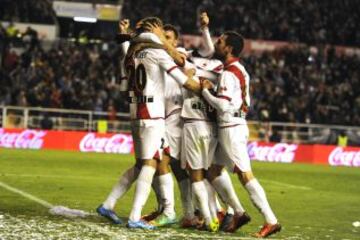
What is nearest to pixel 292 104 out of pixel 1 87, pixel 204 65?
pixel 1 87

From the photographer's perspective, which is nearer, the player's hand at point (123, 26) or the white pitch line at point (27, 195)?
the player's hand at point (123, 26)

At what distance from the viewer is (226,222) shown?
10547 mm

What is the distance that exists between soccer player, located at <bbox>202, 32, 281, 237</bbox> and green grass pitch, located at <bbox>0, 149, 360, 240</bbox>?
32 cm

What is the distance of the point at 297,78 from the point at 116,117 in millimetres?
9628

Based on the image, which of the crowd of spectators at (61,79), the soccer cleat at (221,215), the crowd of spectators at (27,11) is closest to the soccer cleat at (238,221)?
the soccer cleat at (221,215)

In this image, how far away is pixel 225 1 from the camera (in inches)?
1661

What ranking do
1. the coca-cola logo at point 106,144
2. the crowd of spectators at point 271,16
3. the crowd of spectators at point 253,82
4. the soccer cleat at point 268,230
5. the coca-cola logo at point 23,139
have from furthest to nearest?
1. the crowd of spectators at point 271,16
2. the crowd of spectators at point 253,82
3. the coca-cola logo at point 106,144
4. the coca-cola logo at point 23,139
5. the soccer cleat at point 268,230

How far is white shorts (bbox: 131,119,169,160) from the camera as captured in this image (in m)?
10.1

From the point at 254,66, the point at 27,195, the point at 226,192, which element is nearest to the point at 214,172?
the point at 226,192

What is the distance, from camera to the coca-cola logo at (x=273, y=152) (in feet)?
102

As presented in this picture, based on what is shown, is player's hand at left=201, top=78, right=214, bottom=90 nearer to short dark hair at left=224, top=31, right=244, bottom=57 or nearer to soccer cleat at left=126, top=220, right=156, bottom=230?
short dark hair at left=224, top=31, right=244, bottom=57

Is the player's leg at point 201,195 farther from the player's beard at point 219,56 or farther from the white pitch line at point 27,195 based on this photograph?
the white pitch line at point 27,195

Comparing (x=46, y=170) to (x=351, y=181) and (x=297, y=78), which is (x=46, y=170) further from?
(x=297, y=78)

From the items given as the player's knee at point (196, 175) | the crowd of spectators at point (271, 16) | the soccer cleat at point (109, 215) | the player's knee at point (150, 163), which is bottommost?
the soccer cleat at point (109, 215)
